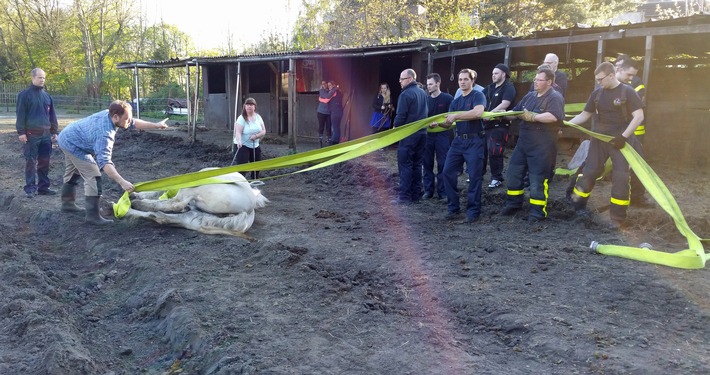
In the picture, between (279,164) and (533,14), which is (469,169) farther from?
(533,14)

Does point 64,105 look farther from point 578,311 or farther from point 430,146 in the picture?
point 578,311

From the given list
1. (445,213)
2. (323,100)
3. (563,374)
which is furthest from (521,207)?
(323,100)

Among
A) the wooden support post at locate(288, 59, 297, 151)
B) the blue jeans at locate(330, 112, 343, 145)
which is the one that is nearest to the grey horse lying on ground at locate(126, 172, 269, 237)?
the wooden support post at locate(288, 59, 297, 151)

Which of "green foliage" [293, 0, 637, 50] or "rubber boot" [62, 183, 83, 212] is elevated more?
"green foliage" [293, 0, 637, 50]

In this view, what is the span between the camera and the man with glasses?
244 inches

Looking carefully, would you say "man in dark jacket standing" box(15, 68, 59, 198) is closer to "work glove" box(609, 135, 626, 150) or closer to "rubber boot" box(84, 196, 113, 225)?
"rubber boot" box(84, 196, 113, 225)

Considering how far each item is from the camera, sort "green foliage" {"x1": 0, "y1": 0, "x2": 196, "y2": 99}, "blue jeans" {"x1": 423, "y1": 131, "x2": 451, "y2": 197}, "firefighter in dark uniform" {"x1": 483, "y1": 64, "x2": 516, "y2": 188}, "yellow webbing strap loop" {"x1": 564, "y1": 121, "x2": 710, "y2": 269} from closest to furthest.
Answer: "yellow webbing strap loop" {"x1": 564, "y1": 121, "x2": 710, "y2": 269} → "firefighter in dark uniform" {"x1": 483, "y1": 64, "x2": 516, "y2": 188} → "blue jeans" {"x1": 423, "y1": 131, "x2": 451, "y2": 197} → "green foliage" {"x1": 0, "y1": 0, "x2": 196, "y2": 99}

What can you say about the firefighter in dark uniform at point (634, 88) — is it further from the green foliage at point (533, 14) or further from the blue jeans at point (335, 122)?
the green foliage at point (533, 14)

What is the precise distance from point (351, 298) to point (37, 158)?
6433mm

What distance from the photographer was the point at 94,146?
20.5 feet

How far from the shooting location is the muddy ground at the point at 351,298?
Result: 11.3 feet

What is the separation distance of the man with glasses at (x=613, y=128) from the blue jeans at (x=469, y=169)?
3.92 ft

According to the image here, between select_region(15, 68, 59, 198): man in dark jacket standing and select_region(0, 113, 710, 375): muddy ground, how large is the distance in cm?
104

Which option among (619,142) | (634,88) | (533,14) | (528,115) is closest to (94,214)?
(528,115)
